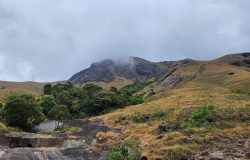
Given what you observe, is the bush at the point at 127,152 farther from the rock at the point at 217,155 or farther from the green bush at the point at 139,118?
the green bush at the point at 139,118

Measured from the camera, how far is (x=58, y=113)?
150 meters

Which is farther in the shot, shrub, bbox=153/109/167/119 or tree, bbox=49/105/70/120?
tree, bbox=49/105/70/120

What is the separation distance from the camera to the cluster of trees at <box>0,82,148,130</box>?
360 feet

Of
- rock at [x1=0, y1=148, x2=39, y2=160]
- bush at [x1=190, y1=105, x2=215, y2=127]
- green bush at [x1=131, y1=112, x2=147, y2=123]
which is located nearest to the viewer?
rock at [x1=0, y1=148, x2=39, y2=160]

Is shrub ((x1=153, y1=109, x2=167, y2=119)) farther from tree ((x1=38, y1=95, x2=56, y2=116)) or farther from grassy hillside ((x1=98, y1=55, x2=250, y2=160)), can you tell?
tree ((x1=38, y1=95, x2=56, y2=116))

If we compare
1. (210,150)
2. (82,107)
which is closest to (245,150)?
(210,150)

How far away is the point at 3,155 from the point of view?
215ft

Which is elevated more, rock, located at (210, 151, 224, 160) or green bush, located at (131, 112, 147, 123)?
green bush, located at (131, 112, 147, 123)

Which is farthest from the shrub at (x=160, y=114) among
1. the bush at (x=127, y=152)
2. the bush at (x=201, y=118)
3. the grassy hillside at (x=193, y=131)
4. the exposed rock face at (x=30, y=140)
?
the bush at (x=127, y=152)

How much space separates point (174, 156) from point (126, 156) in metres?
8.95

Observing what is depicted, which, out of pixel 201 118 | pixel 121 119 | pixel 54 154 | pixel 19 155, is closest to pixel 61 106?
pixel 121 119

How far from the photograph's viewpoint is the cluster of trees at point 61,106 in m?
110

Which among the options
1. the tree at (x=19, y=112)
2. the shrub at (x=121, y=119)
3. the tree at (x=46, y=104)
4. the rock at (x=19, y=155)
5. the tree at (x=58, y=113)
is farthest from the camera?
the tree at (x=46, y=104)

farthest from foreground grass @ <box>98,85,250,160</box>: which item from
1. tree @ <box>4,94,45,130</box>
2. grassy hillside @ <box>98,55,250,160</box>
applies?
tree @ <box>4,94,45,130</box>
